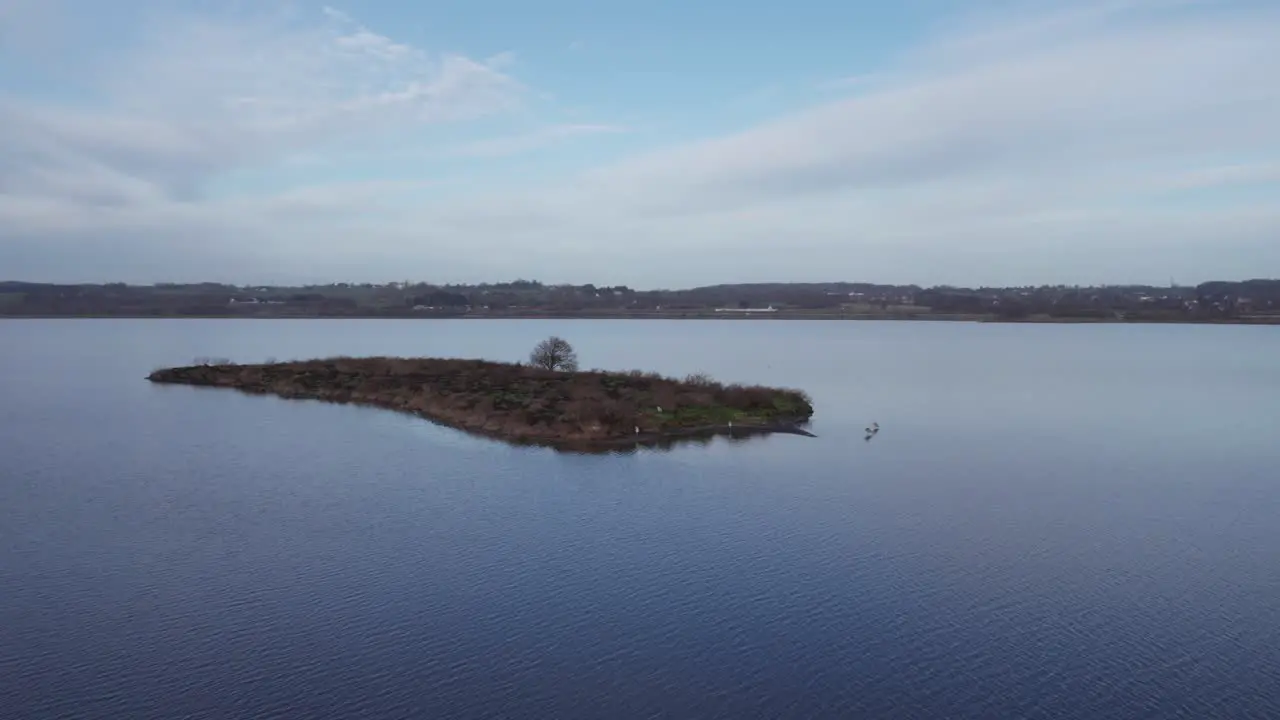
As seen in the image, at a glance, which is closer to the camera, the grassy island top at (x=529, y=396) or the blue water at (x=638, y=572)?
the blue water at (x=638, y=572)

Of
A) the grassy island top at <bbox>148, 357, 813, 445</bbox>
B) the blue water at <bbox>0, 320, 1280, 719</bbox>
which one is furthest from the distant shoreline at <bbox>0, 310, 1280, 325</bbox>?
the blue water at <bbox>0, 320, 1280, 719</bbox>

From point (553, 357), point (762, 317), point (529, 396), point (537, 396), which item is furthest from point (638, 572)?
point (762, 317)

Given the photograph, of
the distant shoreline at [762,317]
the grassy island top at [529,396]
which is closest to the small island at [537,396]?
the grassy island top at [529,396]

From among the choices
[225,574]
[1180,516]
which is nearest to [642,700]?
[225,574]

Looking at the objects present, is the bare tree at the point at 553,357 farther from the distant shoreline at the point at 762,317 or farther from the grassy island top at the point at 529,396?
the distant shoreline at the point at 762,317

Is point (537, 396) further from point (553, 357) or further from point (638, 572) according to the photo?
point (638, 572)

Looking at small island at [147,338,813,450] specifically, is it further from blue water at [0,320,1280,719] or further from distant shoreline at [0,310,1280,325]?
distant shoreline at [0,310,1280,325]
